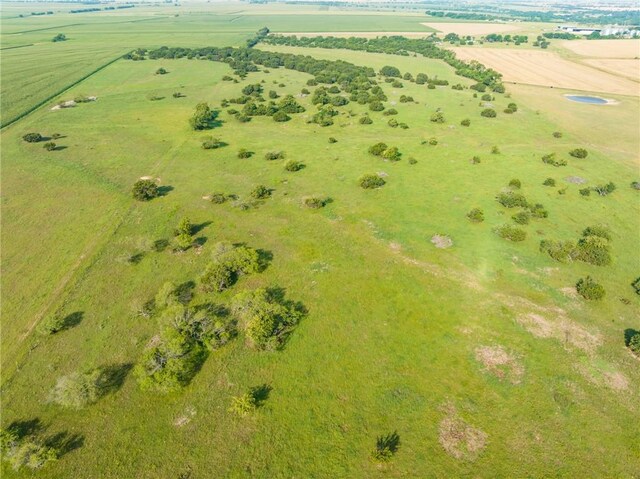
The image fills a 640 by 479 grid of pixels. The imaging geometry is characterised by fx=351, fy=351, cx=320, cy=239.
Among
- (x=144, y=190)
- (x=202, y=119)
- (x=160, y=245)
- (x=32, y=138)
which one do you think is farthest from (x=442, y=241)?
(x=32, y=138)

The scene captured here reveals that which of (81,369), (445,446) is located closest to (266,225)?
(81,369)

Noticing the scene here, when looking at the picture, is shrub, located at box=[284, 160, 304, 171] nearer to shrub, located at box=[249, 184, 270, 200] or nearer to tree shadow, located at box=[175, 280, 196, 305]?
shrub, located at box=[249, 184, 270, 200]

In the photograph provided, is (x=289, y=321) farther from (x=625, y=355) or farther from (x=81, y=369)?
(x=625, y=355)

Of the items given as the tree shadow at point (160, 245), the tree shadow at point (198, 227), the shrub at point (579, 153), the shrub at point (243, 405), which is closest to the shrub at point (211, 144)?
the tree shadow at point (198, 227)

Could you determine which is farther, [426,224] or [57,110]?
[57,110]

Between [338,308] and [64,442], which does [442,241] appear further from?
[64,442]

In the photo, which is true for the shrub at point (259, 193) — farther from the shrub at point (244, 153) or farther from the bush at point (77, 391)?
the bush at point (77, 391)
